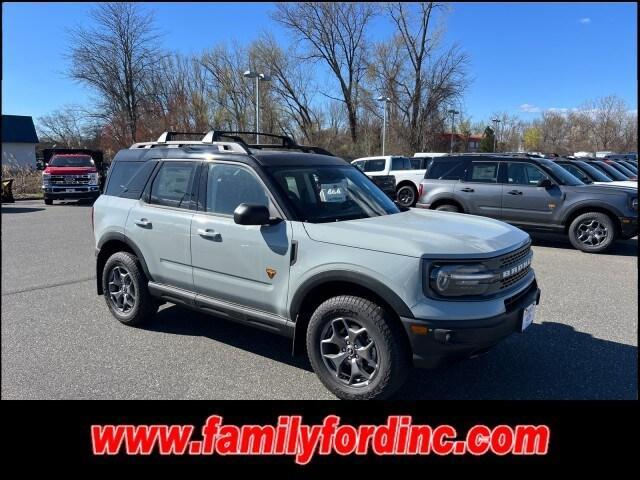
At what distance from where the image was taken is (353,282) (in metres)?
3.24

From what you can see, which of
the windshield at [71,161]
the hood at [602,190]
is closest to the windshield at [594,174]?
the hood at [602,190]

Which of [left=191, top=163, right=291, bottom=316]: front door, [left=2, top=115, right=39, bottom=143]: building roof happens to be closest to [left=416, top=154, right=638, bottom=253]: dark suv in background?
[left=191, top=163, right=291, bottom=316]: front door

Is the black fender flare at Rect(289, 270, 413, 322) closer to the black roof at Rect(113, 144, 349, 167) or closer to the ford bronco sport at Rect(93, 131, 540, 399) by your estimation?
the ford bronco sport at Rect(93, 131, 540, 399)

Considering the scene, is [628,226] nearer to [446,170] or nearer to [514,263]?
[446,170]

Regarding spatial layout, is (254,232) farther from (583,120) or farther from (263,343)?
(583,120)

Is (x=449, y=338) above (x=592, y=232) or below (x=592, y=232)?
above

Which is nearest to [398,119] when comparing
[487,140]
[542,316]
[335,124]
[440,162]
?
[335,124]

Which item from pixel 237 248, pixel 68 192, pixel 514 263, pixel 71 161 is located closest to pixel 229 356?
pixel 237 248

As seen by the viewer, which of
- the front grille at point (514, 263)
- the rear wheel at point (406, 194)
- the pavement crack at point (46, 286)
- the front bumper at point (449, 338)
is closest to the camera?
the front bumper at point (449, 338)

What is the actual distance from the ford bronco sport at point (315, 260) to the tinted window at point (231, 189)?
1 centimetres

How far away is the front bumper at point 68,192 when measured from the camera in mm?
18156

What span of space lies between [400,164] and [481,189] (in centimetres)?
811

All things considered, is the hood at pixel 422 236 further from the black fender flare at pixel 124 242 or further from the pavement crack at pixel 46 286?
the pavement crack at pixel 46 286

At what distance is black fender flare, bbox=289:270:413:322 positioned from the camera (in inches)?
121
